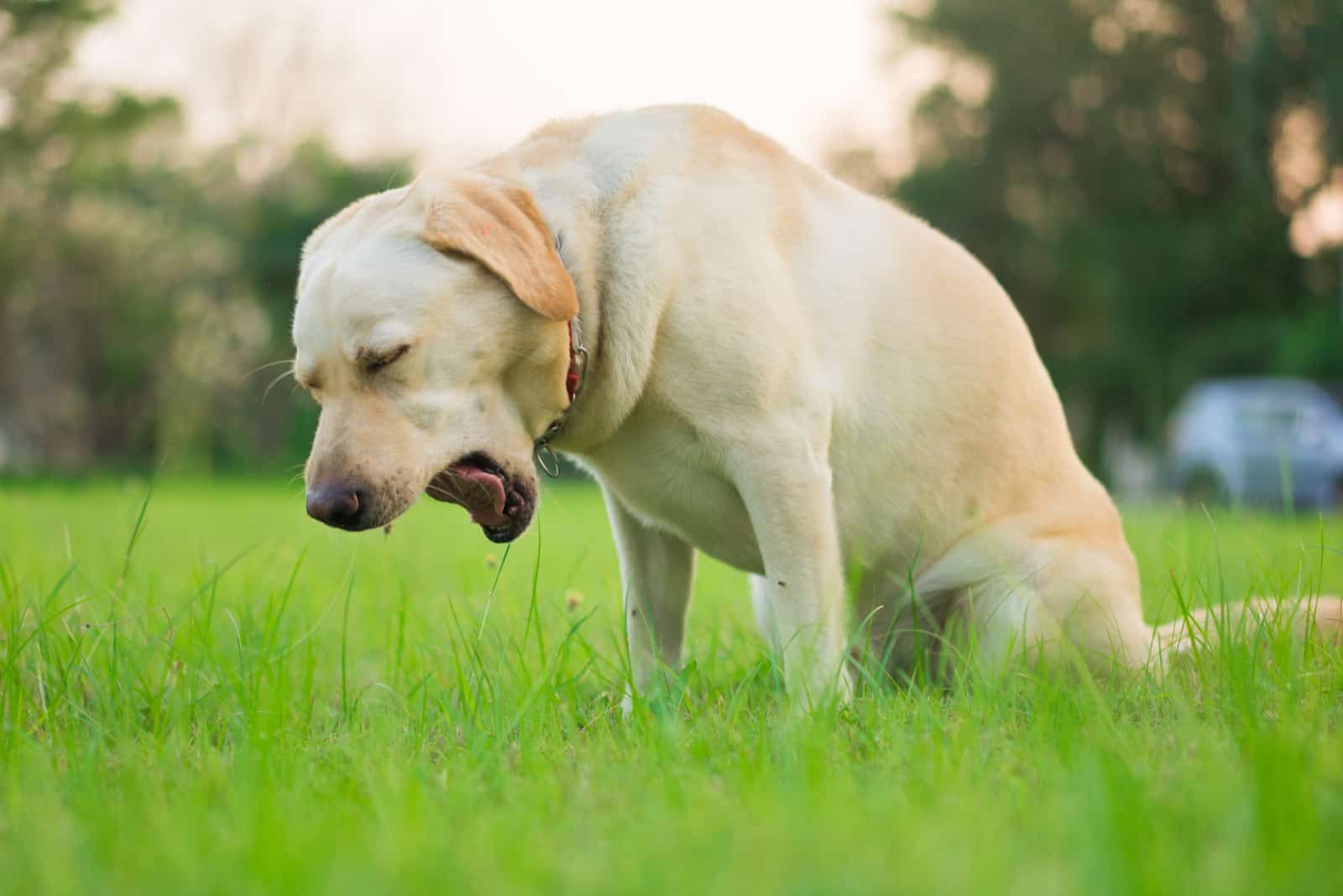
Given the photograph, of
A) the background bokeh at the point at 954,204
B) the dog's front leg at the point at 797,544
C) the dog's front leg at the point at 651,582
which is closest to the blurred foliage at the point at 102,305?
the background bokeh at the point at 954,204

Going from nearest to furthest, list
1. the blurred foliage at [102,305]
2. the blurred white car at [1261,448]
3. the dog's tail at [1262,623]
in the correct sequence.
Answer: the dog's tail at [1262,623] < the blurred white car at [1261,448] < the blurred foliage at [102,305]

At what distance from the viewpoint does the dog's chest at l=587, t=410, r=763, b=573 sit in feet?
8.83

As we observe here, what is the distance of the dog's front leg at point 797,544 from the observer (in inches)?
103

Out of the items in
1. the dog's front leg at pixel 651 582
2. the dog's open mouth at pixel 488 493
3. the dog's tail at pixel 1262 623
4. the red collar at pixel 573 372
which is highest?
the red collar at pixel 573 372

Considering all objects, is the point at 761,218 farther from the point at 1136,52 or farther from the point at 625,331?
the point at 1136,52

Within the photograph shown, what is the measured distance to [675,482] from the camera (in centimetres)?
276

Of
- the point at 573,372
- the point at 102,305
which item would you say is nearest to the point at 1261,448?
the point at 573,372

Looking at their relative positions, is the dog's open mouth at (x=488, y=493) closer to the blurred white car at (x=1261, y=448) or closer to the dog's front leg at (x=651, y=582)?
the dog's front leg at (x=651, y=582)

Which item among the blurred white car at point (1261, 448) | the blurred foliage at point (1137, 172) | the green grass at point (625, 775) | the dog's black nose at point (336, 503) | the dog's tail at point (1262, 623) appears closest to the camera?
the green grass at point (625, 775)

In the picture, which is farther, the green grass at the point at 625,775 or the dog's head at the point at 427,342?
the dog's head at the point at 427,342

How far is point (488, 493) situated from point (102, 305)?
2056 centimetres

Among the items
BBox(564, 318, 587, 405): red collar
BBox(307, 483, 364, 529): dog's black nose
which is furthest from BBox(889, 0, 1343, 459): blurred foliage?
BBox(307, 483, 364, 529): dog's black nose

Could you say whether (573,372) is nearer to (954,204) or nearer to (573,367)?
(573,367)

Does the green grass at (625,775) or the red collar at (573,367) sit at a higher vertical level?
the red collar at (573,367)
